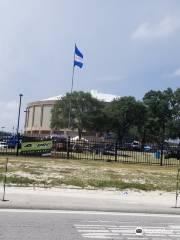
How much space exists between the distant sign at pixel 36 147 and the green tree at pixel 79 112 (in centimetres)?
6767

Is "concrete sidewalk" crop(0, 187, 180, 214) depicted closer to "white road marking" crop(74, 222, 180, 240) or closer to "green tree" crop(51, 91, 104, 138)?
"white road marking" crop(74, 222, 180, 240)

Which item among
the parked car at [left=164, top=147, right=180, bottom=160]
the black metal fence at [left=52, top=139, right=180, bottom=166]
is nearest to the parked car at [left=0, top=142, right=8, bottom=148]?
the black metal fence at [left=52, top=139, right=180, bottom=166]

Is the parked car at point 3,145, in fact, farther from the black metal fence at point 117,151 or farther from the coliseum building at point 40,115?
the coliseum building at point 40,115

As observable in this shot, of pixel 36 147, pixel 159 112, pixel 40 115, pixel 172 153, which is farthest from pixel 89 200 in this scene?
pixel 40 115

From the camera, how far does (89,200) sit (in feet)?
50.1

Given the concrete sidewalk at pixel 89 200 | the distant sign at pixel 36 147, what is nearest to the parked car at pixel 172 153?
the distant sign at pixel 36 147

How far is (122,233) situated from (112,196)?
6.39 meters

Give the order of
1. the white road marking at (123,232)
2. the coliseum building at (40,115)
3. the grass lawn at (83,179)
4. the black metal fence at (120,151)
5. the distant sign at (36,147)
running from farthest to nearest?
the coliseum building at (40,115) → the black metal fence at (120,151) → the distant sign at (36,147) → the grass lawn at (83,179) → the white road marking at (123,232)

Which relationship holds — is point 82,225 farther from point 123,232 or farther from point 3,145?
point 3,145

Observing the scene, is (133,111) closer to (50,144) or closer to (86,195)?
(50,144)

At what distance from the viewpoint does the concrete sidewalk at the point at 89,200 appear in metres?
Answer: 13.9

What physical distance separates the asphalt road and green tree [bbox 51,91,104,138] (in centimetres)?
9018

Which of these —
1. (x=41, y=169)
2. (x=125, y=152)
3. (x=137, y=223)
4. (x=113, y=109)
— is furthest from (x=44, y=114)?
(x=137, y=223)

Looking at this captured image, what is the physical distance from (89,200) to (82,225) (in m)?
4.07
